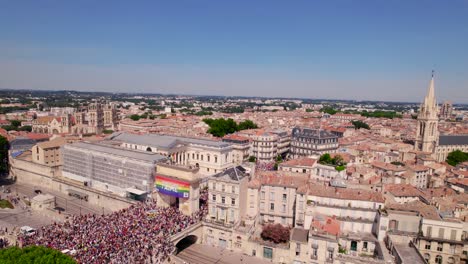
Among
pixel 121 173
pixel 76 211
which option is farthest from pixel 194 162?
pixel 76 211

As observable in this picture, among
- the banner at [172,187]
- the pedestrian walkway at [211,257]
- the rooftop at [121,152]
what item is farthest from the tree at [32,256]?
the rooftop at [121,152]

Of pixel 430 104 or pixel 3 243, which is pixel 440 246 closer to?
pixel 3 243

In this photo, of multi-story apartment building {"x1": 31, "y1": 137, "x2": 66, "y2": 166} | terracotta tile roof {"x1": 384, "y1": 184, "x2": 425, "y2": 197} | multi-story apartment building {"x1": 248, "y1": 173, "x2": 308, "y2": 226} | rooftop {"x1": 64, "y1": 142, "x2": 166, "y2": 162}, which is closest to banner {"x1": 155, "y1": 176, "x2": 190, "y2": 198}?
rooftop {"x1": 64, "y1": 142, "x2": 166, "y2": 162}

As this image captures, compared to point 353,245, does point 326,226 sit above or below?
above

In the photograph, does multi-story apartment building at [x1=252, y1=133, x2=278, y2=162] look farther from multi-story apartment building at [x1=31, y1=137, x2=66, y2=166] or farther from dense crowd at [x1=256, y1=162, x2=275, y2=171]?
multi-story apartment building at [x1=31, y1=137, x2=66, y2=166]

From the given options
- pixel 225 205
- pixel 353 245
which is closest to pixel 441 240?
pixel 353 245
